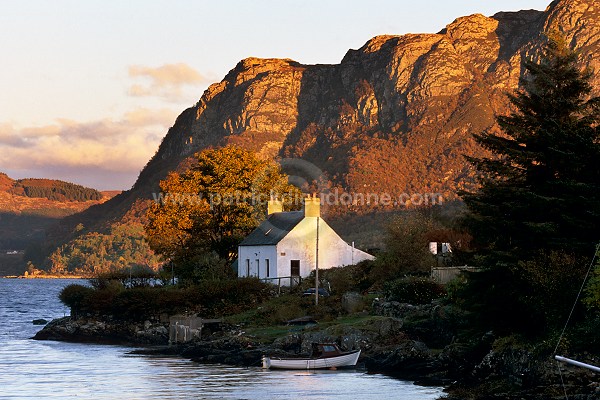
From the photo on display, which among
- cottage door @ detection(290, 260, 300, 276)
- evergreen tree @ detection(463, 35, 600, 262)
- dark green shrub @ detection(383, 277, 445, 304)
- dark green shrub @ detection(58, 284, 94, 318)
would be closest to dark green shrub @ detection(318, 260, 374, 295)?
cottage door @ detection(290, 260, 300, 276)

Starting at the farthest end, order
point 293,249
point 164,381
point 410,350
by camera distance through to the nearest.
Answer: point 293,249 < point 410,350 < point 164,381

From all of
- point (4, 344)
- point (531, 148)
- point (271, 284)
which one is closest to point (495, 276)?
point (531, 148)

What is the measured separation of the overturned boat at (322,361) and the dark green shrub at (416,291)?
32.2 feet

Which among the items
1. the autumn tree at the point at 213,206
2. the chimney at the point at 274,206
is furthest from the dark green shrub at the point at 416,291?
the autumn tree at the point at 213,206

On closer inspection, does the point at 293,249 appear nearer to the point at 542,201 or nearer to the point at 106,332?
the point at 106,332

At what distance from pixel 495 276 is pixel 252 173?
5752 centimetres

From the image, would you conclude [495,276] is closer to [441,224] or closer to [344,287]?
[344,287]

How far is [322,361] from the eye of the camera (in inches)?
2174

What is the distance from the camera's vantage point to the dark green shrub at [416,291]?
64125 millimetres

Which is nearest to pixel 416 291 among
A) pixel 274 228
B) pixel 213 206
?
pixel 274 228

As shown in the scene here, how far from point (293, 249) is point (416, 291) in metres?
21.6

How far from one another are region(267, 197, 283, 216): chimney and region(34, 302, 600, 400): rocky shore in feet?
61.0

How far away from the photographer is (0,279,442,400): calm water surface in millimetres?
44969

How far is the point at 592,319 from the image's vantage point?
37.4 meters
